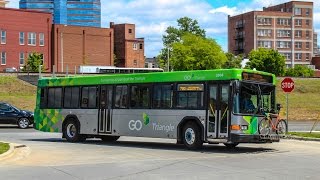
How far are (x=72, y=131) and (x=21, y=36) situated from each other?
246 ft

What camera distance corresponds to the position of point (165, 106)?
20656mm

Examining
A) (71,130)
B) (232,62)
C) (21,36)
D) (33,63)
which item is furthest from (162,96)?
(232,62)

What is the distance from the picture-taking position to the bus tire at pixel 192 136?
19406 millimetres

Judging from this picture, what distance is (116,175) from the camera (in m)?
12.9

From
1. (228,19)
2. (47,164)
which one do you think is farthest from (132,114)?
(228,19)

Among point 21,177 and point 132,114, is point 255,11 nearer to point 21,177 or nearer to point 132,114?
point 132,114

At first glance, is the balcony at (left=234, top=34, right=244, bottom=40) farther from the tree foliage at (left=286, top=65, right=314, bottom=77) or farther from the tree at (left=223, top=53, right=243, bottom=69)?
the tree at (left=223, top=53, right=243, bottom=69)

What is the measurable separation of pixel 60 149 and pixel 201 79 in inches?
223

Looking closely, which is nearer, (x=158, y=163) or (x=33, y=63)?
(x=158, y=163)

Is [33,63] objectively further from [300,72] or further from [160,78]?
[300,72]

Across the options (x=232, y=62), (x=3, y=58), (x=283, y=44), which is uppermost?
(x=283, y=44)

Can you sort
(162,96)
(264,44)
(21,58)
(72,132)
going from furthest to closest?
1. (264,44)
2. (21,58)
3. (72,132)
4. (162,96)

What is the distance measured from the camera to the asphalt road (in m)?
13.0

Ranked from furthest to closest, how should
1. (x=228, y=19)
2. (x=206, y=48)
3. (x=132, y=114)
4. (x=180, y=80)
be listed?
(x=228, y=19) → (x=206, y=48) → (x=132, y=114) → (x=180, y=80)
